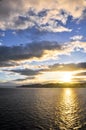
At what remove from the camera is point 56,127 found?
70688mm

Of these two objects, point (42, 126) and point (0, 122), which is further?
point (0, 122)

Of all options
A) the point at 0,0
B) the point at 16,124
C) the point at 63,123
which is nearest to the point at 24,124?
the point at 16,124

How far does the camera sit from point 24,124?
242ft

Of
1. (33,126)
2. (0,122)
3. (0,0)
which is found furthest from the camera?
(0,122)

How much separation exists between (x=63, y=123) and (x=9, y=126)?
74.4 ft

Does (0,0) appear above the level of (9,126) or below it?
above

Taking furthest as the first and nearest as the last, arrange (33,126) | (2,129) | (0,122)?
(0,122)
(33,126)
(2,129)

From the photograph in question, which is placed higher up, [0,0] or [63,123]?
[0,0]

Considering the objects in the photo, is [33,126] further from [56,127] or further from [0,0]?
[0,0]

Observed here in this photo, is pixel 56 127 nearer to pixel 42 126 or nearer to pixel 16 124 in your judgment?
pixel 42 126

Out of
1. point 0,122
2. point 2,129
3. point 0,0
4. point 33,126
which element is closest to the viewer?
point 0,0

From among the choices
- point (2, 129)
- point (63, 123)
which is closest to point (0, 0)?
point (2, 129)

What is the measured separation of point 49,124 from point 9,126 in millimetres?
15921

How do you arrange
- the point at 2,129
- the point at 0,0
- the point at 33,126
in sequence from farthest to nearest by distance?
the point at 33,126
the point at 2,129
the point at 0,0
